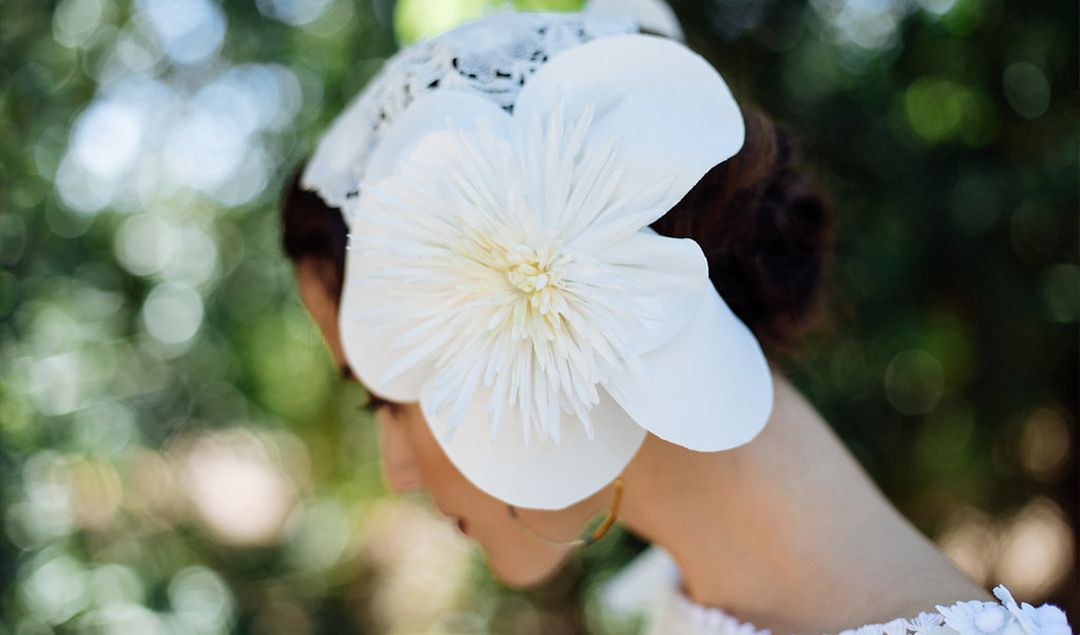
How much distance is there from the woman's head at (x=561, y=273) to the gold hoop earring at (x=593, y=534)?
0.22 metres

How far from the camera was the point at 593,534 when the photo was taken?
3.48 feet

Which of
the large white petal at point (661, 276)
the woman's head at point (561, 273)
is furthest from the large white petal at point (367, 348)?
the large white petal at point (661, 276)

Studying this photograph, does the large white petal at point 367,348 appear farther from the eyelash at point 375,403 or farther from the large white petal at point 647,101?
the large white petal at point 647,101

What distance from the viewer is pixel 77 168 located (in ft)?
5.24

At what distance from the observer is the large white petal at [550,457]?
83cm

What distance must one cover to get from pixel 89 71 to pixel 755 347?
1.41 meters

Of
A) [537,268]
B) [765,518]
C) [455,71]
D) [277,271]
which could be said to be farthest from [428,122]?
[277,271]

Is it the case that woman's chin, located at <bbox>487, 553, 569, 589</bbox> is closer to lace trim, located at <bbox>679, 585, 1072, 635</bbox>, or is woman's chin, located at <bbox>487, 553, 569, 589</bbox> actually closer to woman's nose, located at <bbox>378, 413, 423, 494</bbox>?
woman's nose, located at <bbox>378, 413, 423, 494</bbox>

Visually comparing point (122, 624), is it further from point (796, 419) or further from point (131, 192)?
point (796, 419)

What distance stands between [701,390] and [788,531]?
27cm

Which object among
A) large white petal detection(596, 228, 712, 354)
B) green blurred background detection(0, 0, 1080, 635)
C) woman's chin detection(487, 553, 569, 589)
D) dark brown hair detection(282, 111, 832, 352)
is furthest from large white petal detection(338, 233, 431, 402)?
green blurred background detection(0, 0, 1080, 635)

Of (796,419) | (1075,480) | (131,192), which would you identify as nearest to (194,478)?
(131,192)

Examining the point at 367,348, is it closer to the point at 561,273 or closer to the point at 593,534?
the point at 561,273

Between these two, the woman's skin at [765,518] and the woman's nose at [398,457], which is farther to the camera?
the woman's nose at [398,457]
